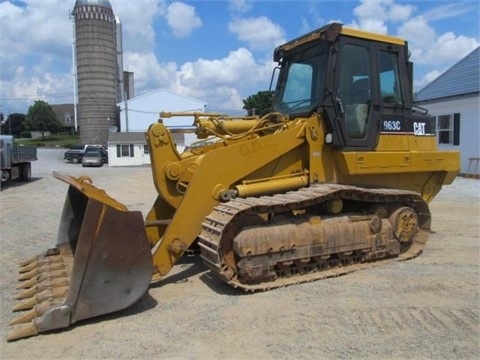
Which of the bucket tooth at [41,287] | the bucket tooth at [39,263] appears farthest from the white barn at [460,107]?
the bucket tooth at [41,287]

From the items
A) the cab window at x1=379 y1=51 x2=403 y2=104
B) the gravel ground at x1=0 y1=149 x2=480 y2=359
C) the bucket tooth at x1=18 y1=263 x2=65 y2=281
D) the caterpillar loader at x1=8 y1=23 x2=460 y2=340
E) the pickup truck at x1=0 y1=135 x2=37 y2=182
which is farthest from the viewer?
the pickup truck at x1=0 y1=135 x2=37 y2=182

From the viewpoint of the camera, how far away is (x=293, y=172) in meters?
6.57

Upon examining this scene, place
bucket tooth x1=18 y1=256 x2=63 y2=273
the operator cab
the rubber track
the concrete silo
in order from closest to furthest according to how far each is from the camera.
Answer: the rubber track < bucket tooth x1=18 y1=256 x2=63 y2=273 < the operator cab < the concrete silo

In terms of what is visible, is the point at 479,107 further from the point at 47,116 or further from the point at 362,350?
the point at 47,116

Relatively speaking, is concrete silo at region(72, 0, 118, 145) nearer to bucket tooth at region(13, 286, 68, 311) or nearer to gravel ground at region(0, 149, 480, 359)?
gravel ground at region(0, 149, 480, 359)

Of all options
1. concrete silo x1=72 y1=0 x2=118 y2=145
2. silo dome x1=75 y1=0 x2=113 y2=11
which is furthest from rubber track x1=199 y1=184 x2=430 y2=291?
silo dome x1=75 y1=0 x2=113 y2=11

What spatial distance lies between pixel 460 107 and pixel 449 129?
1215 mm

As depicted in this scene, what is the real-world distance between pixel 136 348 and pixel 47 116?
9242 cm

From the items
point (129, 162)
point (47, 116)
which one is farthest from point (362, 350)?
point (47, 116)

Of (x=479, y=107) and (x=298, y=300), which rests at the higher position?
(x=479, y=107)

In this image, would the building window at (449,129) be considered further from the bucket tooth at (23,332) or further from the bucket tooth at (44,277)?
the bucket tooth at (23,332)

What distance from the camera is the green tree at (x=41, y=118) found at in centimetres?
8850

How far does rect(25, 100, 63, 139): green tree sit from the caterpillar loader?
8813 centimetres

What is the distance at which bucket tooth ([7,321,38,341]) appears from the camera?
170 inches
